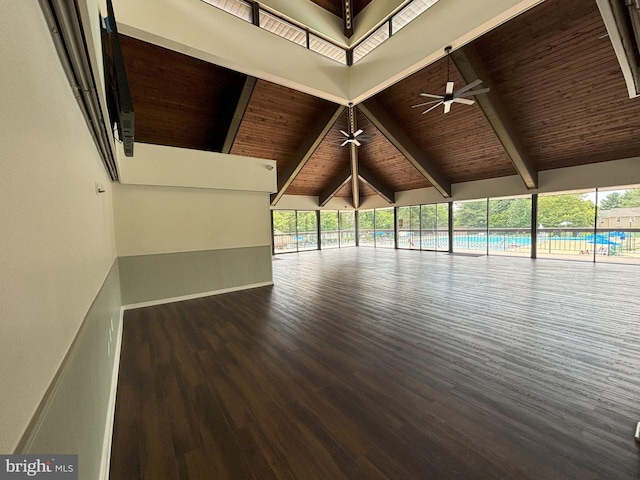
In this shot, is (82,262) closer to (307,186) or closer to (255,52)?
(255,52)

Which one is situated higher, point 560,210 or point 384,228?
point 560,210

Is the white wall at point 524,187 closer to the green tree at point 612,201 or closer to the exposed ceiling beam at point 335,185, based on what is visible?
the exposed ceiling beam at point 335,185

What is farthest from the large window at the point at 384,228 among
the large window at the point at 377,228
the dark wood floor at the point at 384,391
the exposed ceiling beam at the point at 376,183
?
the dark wood floor at the point at 384,391

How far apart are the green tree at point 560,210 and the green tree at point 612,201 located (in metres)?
0.77

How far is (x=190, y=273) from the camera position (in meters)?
5.50

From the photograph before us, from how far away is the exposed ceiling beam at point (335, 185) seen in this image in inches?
503

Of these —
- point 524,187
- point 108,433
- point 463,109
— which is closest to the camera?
point 108,433

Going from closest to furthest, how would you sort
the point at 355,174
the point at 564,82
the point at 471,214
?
the point at 564,82 → the point at 471,214 → the point at 355,174

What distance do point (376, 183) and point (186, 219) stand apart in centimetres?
962

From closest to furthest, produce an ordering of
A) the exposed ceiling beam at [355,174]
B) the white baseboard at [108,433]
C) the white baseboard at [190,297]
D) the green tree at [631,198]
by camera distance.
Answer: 1. the white baseboard at [108,433]
2. the white baseboard at [190,297]
3. the green tree at [631,198]
4. the exposed ceiling beam at [355,174]

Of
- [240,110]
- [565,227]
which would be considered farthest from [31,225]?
[565,227]

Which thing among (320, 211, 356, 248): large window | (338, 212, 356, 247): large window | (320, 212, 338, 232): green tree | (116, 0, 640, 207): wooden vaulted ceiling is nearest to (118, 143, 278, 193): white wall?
(116, 0, 640, 207): wooden vaulted ceiling

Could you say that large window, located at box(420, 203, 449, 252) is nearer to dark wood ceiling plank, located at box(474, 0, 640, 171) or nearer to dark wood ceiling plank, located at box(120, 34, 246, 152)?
dark wood ceiling plank, located at box(474, 0, 640, 171)

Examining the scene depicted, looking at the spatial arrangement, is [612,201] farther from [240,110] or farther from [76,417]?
[76,417]
